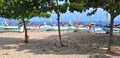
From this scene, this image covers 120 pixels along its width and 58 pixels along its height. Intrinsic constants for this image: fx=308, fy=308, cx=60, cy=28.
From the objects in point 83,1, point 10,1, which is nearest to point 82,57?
point 83,1

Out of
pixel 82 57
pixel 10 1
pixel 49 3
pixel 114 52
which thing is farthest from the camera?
pixel 10 1

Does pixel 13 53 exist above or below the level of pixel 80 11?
below

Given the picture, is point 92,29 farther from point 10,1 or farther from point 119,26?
point 10,1

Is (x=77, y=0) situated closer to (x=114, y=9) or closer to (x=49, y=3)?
(x=49, y=3)

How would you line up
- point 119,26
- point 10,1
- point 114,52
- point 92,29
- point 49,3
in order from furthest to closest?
1. point 92,29
2. point 119,26
3. point 10,1
4. point 49,3
5. point 114,52

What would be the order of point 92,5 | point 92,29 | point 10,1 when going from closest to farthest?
point 92,5
point 10,1
point 92,29

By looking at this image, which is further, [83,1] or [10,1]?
[10,1]

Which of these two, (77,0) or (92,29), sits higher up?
(77,0)

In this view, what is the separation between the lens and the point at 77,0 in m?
17.5

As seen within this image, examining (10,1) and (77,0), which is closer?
(77,0)

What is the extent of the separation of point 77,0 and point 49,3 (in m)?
1.64

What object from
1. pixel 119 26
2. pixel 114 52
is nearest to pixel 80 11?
pixel 114 52

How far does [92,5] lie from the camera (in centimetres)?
1655

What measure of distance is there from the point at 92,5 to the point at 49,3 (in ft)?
8.82
